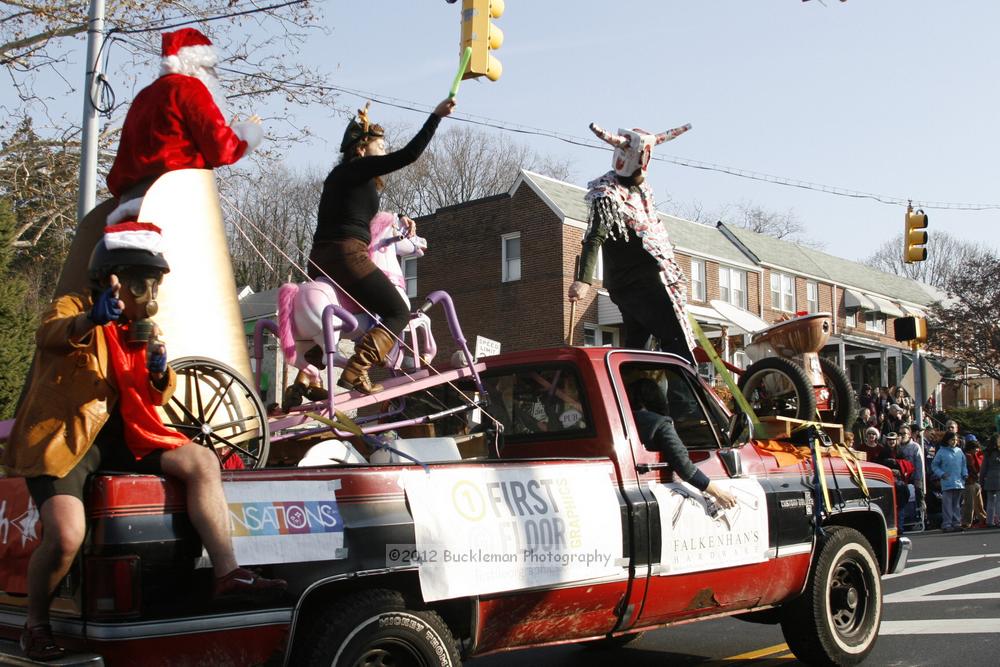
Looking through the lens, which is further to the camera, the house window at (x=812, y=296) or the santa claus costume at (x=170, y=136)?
the house window at (x=812, y=296)

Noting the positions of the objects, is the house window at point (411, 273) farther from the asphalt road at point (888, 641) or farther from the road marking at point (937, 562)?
the asphalt road at point (888, 641)

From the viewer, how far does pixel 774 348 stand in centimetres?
816

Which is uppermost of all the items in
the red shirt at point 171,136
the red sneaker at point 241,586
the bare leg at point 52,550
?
the red shirt at point 171,136

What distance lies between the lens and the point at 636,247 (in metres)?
7.76

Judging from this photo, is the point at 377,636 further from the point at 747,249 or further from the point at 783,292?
the point at 783,292

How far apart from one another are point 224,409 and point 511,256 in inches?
1200

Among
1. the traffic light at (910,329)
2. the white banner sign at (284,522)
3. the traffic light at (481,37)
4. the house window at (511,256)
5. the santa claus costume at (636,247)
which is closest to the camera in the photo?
the white banner sign at (284,522)

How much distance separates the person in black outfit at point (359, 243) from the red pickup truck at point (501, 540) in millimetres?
522

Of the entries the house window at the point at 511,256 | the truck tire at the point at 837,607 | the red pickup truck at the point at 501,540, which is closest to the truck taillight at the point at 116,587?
the red pickup truck at the point at 501,540

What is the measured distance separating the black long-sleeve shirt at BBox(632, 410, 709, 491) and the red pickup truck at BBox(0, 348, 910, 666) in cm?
7

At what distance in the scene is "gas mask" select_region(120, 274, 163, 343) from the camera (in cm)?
418

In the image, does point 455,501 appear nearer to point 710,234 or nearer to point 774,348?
point 774,348

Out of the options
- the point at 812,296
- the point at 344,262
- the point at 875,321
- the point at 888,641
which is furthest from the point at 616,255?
the point at 875,321

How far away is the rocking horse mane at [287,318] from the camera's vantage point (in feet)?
22.2
